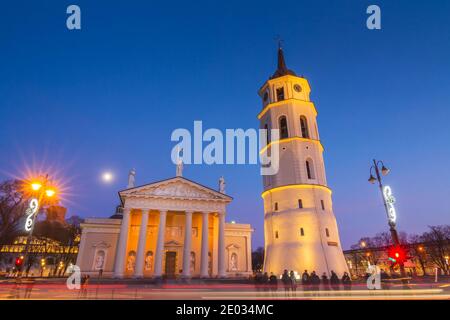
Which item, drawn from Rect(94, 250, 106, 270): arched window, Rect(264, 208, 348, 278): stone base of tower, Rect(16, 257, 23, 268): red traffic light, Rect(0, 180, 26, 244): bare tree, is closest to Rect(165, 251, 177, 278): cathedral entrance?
Rect(94, 250, 106, 270): arched window

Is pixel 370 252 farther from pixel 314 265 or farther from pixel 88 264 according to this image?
pixel 88 264

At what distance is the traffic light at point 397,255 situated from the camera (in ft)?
43.4

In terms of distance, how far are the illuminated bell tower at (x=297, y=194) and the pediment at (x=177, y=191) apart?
7719 millimetres

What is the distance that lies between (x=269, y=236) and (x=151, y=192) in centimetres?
1650

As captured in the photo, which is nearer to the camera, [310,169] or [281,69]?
[310,169]

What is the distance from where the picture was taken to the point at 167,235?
38812 mm

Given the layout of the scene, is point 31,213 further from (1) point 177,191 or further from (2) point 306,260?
(2) point 306,260

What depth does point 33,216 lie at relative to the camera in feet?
51.5

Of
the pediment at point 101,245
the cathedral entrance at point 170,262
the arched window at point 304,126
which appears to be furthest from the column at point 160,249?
the arched window at point 304,126

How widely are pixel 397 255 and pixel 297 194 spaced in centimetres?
1981

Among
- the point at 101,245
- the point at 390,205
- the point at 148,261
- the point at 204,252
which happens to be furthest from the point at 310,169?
the point at 101,245

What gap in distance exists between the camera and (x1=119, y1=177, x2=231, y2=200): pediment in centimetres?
3519

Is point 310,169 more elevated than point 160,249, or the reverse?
point 310,169
